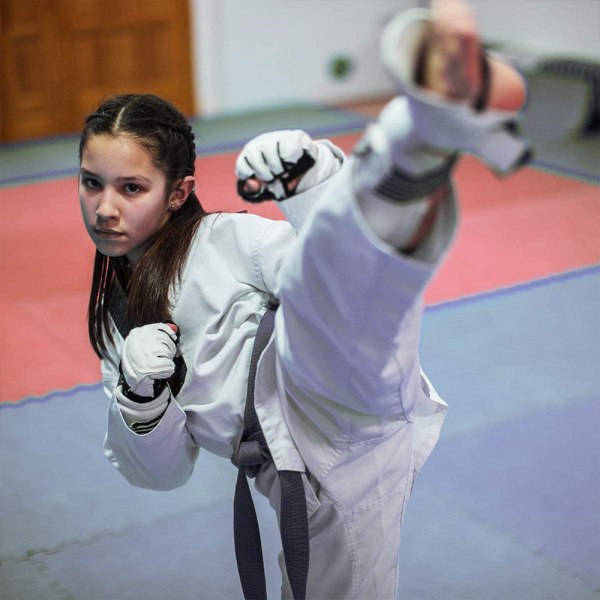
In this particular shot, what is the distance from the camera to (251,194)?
72.3 inches

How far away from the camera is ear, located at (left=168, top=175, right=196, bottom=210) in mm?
2230

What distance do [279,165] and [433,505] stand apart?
79.5 inches

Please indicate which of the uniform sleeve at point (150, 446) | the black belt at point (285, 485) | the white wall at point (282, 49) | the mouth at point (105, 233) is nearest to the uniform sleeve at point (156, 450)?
the uniform sleeve at point (150, 446)

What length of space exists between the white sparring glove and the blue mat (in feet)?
5.52

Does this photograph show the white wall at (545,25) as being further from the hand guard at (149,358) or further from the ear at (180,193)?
the hand guard at (149,358)

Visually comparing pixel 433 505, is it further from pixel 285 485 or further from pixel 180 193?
pixel 180 193

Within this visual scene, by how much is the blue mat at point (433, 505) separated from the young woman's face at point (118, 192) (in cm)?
144

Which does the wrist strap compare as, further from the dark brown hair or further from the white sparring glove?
the white sparring glove

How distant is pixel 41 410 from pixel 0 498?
0.64 meters

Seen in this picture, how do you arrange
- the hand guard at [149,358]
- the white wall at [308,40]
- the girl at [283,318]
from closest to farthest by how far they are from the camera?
the girl at [283,318] < the hand guard at [149,358] < the white wall at [308,40]

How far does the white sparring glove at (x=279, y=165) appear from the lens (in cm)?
182

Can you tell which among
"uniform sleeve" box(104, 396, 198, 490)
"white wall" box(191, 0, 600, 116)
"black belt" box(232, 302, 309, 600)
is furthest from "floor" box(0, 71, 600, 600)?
"white wall" box(191, 0, 600, 116)

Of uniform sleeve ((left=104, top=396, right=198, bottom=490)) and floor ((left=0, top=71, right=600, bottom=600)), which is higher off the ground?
uniform sleeve ((left=104, top=396, right=198, bottom=490))

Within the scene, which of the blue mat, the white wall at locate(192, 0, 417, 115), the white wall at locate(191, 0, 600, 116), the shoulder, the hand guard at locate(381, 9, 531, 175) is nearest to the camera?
the hand guard at locate(381, 9, 531, 175)
